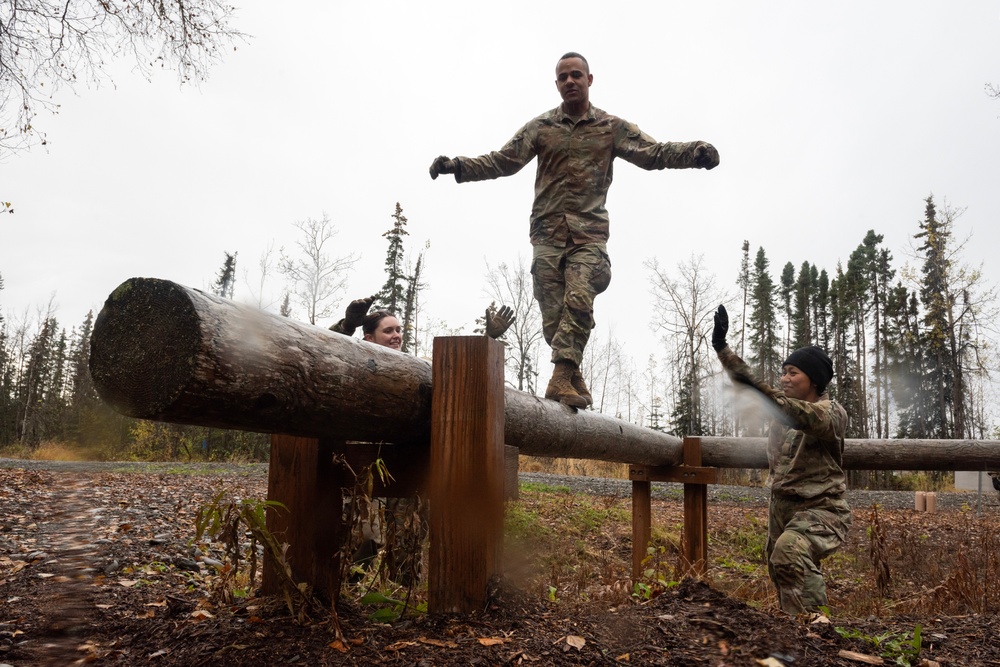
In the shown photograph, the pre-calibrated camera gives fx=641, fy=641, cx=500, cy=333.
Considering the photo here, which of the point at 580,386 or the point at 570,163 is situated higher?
the point at 570,163

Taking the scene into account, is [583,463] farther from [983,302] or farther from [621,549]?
[983,302]

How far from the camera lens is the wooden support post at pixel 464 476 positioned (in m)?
2.29

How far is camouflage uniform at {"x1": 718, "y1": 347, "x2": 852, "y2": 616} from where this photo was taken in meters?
3.82

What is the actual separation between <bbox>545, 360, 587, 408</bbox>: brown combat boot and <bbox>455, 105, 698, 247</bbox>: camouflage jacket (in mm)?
919

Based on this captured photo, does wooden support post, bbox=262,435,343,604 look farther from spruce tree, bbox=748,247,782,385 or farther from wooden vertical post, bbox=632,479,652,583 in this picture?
spruce tree, bbox=748,247,782,385

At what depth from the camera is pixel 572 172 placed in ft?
15.2

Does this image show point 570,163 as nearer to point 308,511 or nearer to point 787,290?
point 308,511

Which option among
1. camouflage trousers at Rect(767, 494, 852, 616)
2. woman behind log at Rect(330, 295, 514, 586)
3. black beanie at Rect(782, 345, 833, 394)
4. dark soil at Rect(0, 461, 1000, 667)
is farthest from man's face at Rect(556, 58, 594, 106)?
dark soil at Rect(0, 461, 1000, 667)

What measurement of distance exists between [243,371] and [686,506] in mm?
5268

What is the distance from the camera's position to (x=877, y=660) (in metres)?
2.15

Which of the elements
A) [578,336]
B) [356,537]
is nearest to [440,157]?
[578,336]

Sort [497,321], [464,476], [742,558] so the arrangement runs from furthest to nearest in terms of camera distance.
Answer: [742,558]
[497,321]
[464,476]

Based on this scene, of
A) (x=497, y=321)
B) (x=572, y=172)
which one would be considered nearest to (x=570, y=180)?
(x=572, y=172)

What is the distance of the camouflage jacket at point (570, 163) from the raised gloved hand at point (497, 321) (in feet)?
4.76
